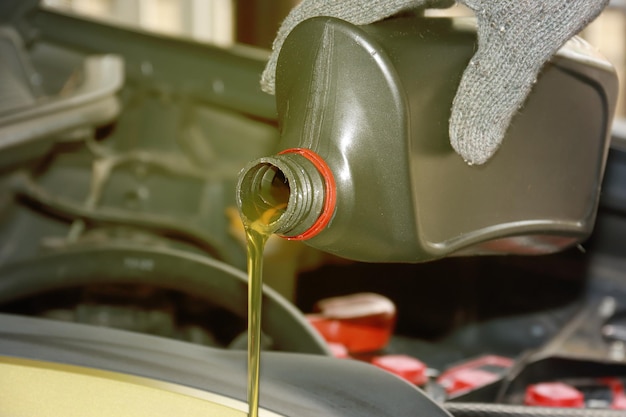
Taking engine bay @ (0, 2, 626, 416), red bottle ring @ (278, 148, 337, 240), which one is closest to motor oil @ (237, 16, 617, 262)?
red bottle ring @ (278, 148, 337, 240)

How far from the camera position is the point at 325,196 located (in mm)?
545

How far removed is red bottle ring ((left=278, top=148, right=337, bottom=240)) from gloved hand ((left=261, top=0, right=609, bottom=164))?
11cm

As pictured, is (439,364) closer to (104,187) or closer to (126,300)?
(126,300)

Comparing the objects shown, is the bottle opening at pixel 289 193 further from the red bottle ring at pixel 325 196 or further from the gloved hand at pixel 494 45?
the gloved hand at pixel 494 45

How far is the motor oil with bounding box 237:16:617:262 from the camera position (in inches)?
22.0

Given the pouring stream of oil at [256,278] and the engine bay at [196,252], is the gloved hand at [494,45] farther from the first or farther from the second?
the engine bay at [196,252]

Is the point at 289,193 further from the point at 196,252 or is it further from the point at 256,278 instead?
the point at 196,252

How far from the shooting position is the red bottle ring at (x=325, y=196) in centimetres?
55

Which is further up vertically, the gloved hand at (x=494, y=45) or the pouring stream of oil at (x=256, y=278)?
the gloved hand at (x=494, y=45)

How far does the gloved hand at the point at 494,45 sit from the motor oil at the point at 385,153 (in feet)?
0.05

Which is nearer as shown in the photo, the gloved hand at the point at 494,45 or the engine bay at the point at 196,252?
the gloved hand at the point at 494,45

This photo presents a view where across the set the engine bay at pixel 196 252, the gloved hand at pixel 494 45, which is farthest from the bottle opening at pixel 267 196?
the engine bay at pixel 196 252

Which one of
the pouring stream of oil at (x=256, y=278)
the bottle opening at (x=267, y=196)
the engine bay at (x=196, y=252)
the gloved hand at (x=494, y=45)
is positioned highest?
the gloved hand at (x=494, y=45)

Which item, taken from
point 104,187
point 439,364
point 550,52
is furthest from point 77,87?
point 550,52
